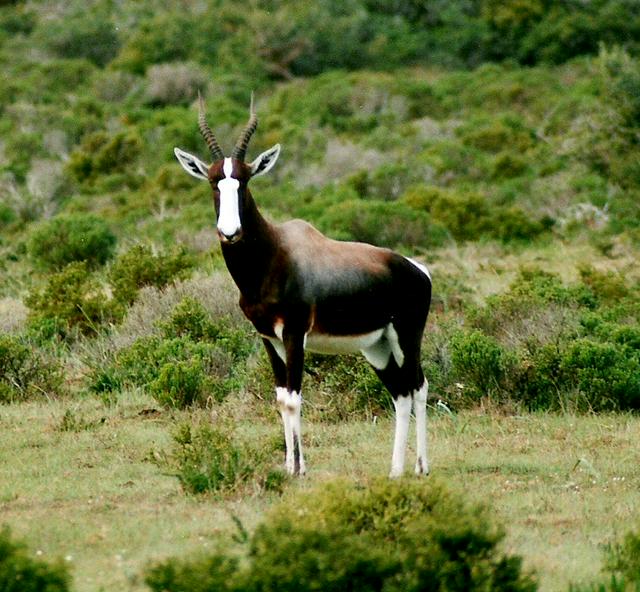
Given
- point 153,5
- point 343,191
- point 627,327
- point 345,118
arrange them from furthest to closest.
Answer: point 153,5, point 345,118, point 343,191, point 627,327

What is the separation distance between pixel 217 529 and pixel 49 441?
348cm

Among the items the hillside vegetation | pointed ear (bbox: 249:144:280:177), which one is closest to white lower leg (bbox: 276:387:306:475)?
the hillside vegetation

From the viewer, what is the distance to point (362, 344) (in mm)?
9953

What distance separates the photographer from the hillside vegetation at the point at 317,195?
42.1ft

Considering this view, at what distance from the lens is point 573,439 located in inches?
447

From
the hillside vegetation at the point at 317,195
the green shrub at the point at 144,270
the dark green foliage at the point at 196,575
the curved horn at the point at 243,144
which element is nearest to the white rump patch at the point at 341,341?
the hillside vegetation at the point at 317,195

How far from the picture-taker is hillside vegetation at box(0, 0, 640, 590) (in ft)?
42.1

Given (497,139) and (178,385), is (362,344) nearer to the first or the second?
(178,385)

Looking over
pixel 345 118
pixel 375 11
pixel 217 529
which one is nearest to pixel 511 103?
pixel 345 118

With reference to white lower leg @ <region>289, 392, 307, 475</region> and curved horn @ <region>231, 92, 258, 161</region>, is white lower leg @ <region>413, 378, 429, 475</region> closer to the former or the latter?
white lower leg @ <region>289, 392, 307, 475</region>

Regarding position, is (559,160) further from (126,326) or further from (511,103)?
(126,326)

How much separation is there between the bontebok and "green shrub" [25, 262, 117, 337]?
5914 millimetres

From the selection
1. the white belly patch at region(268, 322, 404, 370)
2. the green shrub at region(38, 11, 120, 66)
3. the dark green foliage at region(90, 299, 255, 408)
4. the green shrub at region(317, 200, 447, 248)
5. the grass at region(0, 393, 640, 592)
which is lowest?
the green shrub at region(38, 11, 120, 66)

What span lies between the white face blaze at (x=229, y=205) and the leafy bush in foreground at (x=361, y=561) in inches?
108
